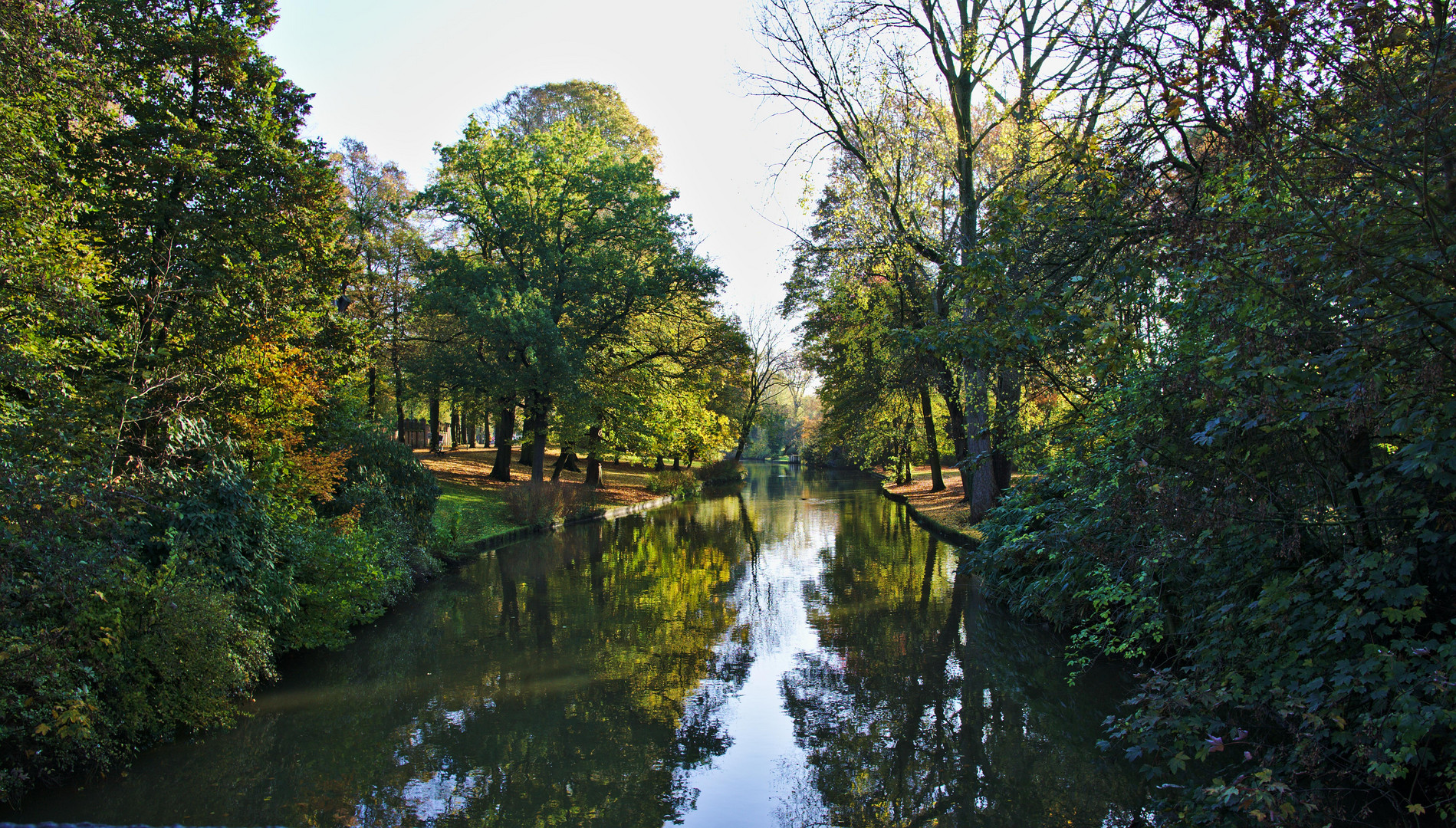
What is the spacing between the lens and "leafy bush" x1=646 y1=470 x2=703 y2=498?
101 ft

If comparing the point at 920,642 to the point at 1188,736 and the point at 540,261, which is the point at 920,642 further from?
the point at 540,261

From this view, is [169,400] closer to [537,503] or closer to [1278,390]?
[1278,390]

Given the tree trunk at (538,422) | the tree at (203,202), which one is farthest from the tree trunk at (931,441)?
the tree at (203,202)

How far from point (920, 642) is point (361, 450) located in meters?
9.74

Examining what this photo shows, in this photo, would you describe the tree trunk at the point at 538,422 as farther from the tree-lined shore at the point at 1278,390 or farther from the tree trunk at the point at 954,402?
the tree-lined shore at the point at 1278,390

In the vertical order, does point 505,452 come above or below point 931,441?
below

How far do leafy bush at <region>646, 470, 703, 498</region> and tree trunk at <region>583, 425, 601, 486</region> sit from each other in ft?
7.38

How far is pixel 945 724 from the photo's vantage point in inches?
264

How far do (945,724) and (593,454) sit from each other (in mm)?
21692

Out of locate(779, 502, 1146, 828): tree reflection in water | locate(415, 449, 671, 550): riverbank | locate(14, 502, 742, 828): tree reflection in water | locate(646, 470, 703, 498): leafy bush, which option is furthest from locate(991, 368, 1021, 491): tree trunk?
locate(646, 470, 703, 498): leafy bush

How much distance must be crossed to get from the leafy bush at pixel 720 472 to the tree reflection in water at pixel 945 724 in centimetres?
2736

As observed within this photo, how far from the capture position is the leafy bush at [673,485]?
1212 inches

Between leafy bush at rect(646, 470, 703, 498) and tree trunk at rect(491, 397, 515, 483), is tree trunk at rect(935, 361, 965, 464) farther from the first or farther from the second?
tree trunk at rect(491, 397, 515, 483)

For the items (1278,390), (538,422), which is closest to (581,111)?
(538,422)
